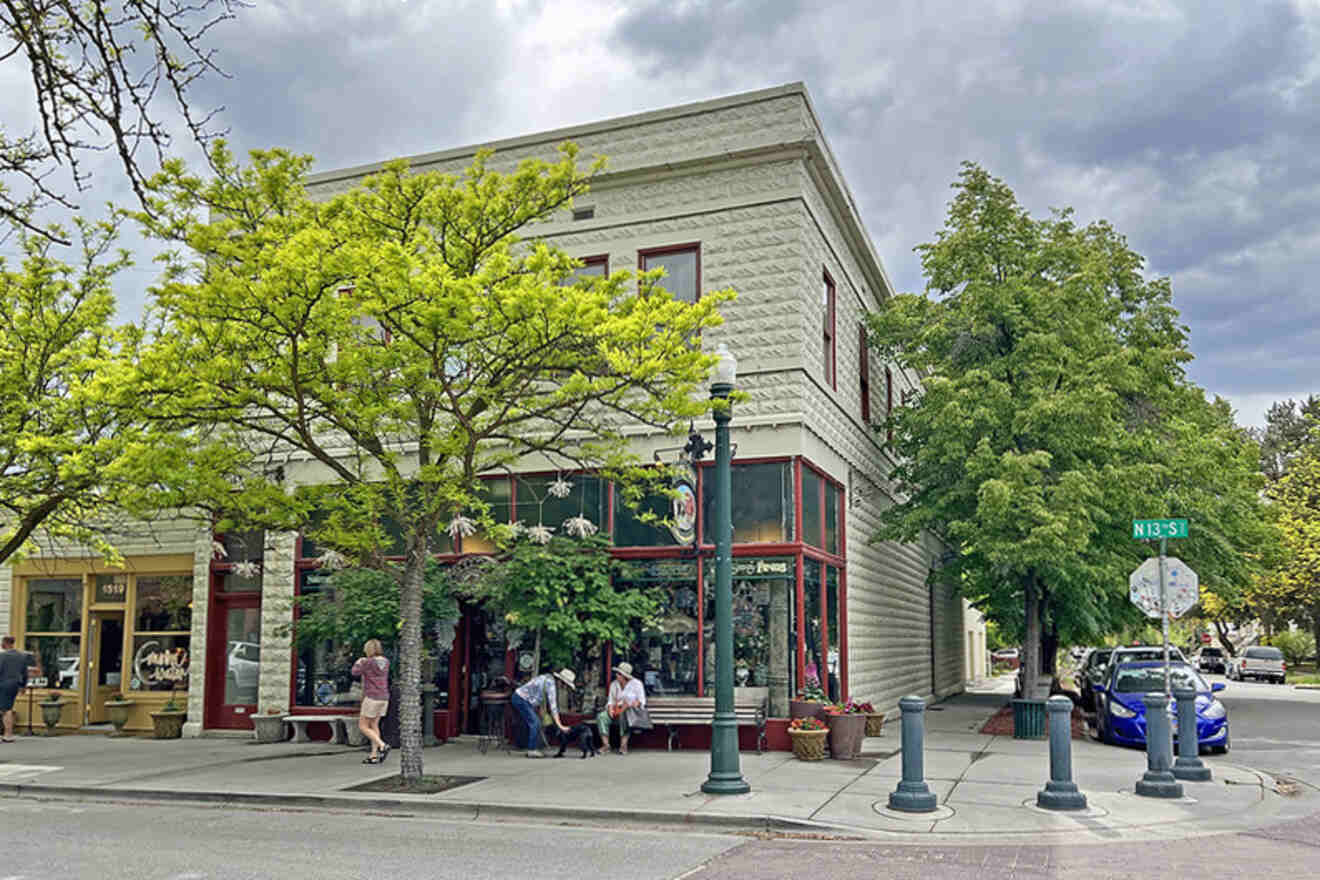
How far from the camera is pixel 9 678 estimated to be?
63.5ft

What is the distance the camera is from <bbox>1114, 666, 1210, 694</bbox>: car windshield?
712 inches

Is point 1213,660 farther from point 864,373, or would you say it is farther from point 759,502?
point 759,502

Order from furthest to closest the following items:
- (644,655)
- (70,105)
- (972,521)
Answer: (972,521), (644,655), (70,105)

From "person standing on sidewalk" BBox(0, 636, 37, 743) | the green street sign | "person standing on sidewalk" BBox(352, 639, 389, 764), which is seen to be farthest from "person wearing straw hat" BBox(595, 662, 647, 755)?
"person standing on sidewalk" BBox(0, 636, 37, 743)

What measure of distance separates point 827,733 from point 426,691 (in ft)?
21.1

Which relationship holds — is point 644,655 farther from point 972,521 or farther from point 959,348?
point 959,348

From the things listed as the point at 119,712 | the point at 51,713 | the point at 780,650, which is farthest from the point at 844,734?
the point at 51,713

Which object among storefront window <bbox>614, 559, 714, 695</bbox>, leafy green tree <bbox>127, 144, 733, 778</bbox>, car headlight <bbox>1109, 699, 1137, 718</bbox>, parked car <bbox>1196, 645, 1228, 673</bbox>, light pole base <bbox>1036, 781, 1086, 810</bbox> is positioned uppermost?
leafy green tree <bbox>127, 144, 733, 778</bbox>

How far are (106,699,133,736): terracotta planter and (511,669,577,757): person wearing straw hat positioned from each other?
9116 millimetres

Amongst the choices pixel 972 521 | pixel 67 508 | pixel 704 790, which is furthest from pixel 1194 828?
pixel 67 508

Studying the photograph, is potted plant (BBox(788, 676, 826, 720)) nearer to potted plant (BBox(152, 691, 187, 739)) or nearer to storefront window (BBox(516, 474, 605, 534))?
storefront window (BBox(516, 474, 605, 534))

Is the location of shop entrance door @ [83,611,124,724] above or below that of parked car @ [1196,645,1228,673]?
above

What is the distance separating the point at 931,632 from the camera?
29.4 metres

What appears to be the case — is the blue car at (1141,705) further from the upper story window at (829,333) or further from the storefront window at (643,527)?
the storefront window at (643,527)
